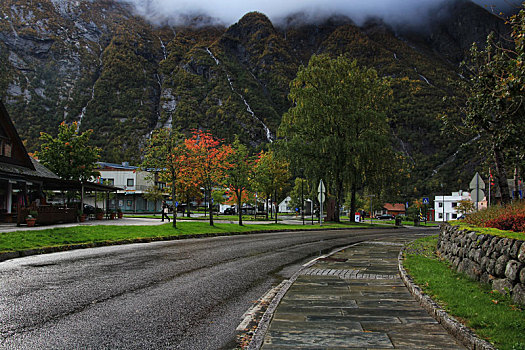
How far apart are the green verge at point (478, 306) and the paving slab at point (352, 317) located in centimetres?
37


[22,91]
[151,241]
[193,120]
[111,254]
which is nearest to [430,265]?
[111,254]

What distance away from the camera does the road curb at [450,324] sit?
187 inches

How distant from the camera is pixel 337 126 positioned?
4212 cm

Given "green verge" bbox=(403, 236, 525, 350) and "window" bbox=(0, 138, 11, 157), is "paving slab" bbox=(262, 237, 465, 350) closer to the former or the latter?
"green verge" bbox=(403, 236, 525, 350)

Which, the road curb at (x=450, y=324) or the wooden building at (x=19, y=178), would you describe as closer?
the road curb at (x=450, y=324)

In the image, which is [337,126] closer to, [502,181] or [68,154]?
[502,181]

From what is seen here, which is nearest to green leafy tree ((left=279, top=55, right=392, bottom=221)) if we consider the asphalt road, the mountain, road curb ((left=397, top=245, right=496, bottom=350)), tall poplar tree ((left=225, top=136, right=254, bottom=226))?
tall poplar tree ((left=225, top=136, right=254, bottom=226))

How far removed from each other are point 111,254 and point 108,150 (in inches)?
4827

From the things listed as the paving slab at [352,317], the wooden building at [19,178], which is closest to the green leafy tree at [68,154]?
the wooden building at [19,178]

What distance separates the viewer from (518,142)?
2039 cm

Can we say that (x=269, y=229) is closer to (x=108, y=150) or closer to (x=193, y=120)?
(x=108, y=150)

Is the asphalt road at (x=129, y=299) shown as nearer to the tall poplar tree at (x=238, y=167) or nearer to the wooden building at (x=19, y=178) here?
the wooden building at (x=19, y=178)

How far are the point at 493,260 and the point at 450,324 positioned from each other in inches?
117

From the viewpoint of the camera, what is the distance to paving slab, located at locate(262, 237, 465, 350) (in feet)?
16.3
